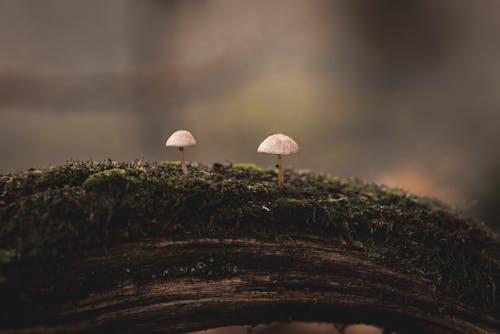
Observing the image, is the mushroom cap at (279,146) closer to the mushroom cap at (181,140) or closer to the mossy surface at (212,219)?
the mossy surface at (212,219)

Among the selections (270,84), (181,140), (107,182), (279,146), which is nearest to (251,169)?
(279,146)

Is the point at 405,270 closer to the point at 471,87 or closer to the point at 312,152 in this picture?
the point at 312,152

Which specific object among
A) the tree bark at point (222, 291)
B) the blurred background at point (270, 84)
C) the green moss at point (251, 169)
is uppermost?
the blurred background at point (270, 84)

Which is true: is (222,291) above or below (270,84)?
below

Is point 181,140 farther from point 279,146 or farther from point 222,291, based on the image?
point 222,291

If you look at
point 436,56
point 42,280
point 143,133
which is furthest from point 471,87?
point 42,280

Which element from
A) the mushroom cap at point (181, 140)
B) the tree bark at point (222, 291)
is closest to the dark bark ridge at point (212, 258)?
the tree bark at point (222, 291)
